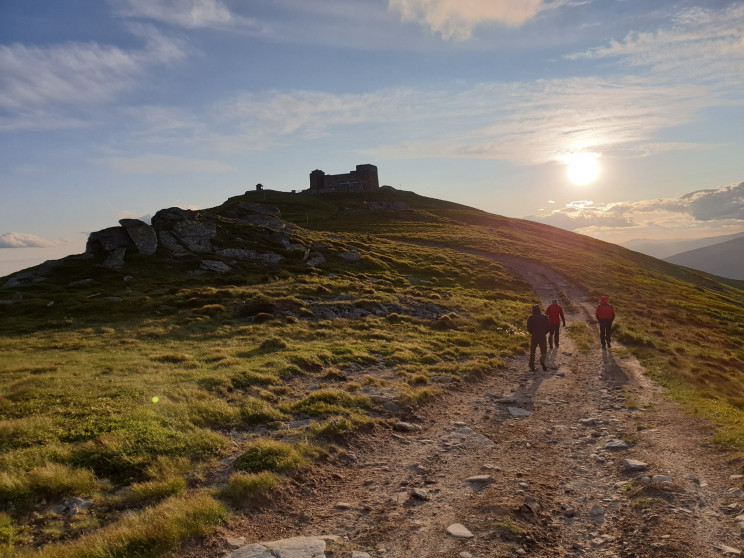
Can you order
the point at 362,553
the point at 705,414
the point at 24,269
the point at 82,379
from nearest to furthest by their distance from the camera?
the point at 362,553
the point at 705,414
the point at 82,379
the point at 24,269

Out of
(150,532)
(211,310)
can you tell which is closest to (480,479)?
(150,532)

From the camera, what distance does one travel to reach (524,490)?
8.88 meters

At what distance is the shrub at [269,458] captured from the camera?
9406mm

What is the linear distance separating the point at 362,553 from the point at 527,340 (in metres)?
23.5

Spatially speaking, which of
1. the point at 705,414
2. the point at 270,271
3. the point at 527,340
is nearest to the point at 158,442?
the point at 705,414

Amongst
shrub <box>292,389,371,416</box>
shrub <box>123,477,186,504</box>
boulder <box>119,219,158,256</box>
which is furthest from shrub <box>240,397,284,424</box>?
boulder <box>119,219,158,256</box>

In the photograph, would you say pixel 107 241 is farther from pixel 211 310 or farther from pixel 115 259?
pixel 211 310

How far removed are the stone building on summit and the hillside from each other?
338 ft

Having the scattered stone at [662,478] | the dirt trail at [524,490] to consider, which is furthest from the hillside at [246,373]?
the scattered stone at [662,478]

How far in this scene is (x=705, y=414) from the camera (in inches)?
499

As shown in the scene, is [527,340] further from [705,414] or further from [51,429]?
[51,429]

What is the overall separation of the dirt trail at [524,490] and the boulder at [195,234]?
41213 mm

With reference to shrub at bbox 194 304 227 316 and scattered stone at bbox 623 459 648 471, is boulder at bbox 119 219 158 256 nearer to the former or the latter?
shrub at bbox 194 304 227 316

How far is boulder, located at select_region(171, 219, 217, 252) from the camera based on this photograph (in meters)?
49.2
